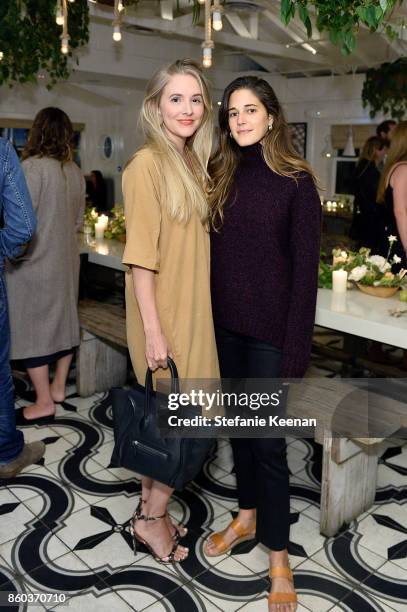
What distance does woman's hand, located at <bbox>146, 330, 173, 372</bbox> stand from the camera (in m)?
2.07

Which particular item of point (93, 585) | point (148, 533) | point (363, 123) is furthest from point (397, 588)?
point (363, 123)

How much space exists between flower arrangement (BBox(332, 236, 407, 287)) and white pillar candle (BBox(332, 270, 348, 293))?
0.06 metres

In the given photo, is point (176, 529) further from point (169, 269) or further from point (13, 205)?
point (13, 205)

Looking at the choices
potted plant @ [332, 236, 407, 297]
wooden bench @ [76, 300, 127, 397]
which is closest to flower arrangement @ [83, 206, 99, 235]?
wooden bench @ [76, 300, 127, 397]

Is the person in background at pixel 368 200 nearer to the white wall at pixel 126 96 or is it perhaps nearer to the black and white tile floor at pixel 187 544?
the black and white tile floor at pixel 187 544

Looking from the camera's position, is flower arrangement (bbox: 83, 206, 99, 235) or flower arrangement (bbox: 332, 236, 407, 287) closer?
flower arrangement (bbox: 332, 236, 407, 287)

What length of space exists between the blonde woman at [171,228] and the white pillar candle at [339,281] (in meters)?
1.15

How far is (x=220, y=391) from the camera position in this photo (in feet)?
7.56

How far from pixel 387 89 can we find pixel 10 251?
740 cm

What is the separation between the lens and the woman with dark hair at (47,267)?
134 inches

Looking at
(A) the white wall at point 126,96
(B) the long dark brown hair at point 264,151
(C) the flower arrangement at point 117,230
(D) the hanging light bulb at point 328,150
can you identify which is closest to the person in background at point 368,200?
(C) the flower arrangement at point 117,230

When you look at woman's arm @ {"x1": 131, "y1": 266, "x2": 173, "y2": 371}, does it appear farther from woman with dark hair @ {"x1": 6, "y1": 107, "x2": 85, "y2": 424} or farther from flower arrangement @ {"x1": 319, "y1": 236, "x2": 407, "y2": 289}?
woman with dark hair @ {"x1": 6, "y1": 107, "x2": 85, "y2": 424}

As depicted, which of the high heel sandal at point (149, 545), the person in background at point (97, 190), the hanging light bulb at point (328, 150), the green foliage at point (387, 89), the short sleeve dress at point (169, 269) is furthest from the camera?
the hanging light bulb at point (328, 150)

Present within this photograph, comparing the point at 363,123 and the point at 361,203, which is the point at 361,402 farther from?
the point at 363,123
